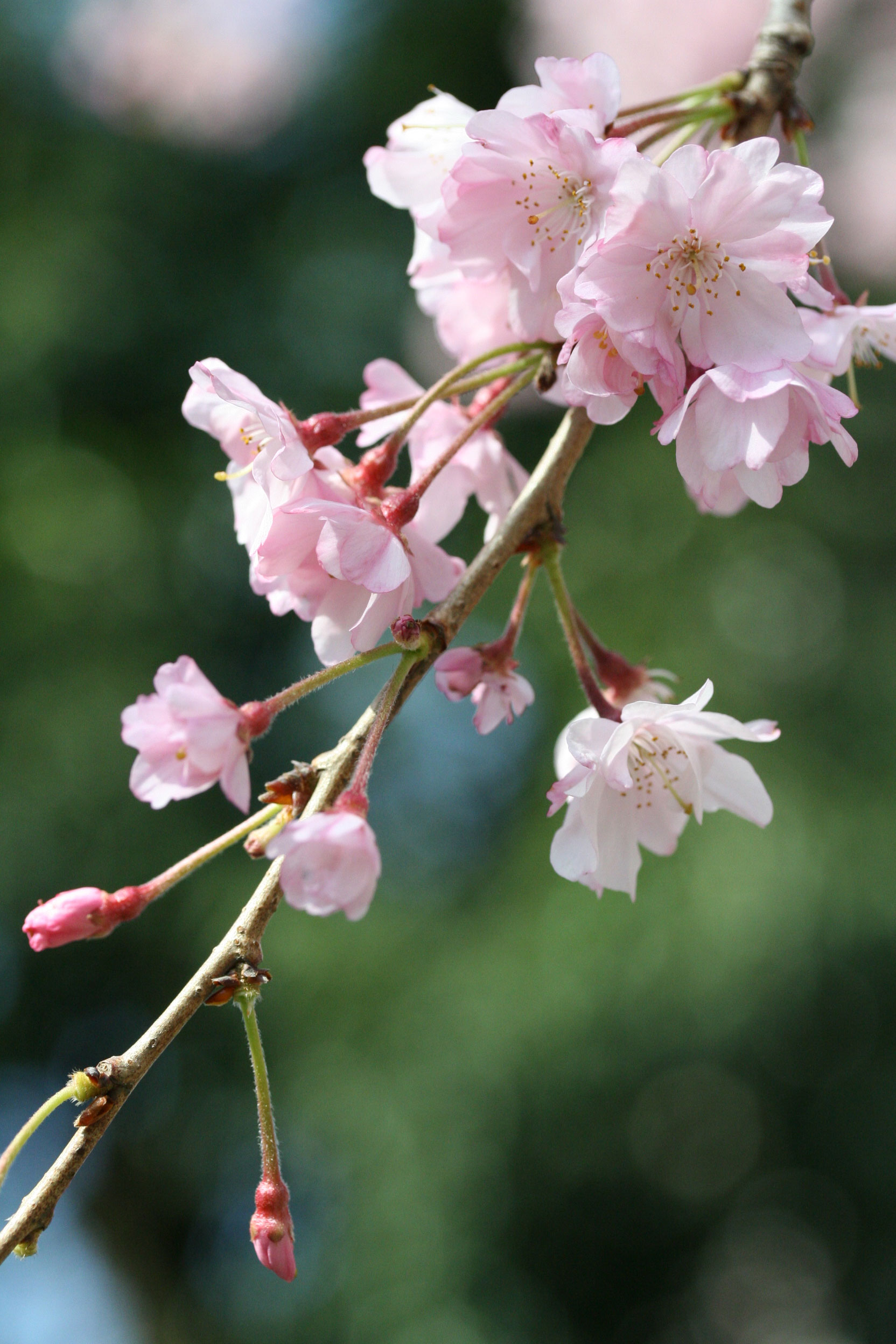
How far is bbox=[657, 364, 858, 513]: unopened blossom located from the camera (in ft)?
1.33

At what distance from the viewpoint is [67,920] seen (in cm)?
42

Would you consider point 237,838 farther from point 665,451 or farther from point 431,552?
point 665,451

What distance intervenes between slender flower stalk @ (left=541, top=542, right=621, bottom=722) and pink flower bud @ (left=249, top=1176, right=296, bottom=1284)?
241mm

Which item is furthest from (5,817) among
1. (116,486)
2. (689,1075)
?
(689,1075)

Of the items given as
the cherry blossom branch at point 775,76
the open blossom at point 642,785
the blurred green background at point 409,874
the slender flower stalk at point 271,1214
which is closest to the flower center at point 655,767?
the open blossom at point 642,785

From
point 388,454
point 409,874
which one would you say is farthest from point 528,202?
point 409,874

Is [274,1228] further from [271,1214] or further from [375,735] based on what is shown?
[375,735]

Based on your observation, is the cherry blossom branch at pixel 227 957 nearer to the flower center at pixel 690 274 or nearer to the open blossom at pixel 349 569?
the open blossom at pixel 349 569

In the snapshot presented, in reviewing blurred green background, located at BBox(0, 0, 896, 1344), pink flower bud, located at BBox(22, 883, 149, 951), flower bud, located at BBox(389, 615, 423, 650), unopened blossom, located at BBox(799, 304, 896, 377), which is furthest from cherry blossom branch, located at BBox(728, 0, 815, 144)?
blurred green background, located at BBox(0, 0, 896, 1344)

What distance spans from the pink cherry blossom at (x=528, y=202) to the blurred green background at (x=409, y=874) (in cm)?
189

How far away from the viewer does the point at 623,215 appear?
0.42 meters

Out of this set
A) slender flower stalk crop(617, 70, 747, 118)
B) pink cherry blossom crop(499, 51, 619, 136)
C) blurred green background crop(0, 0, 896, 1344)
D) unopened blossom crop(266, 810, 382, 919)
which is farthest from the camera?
blurred green background crop(0, 0, 896, 1344)

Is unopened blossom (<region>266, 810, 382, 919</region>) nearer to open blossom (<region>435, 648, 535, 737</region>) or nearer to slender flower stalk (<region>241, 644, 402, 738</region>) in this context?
slender flower stalk (<region>241, 644, 402, 738</region>)

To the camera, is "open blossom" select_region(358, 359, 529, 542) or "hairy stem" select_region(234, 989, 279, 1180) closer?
"hairy stem" select_region(234, 989, 279, 1180)
